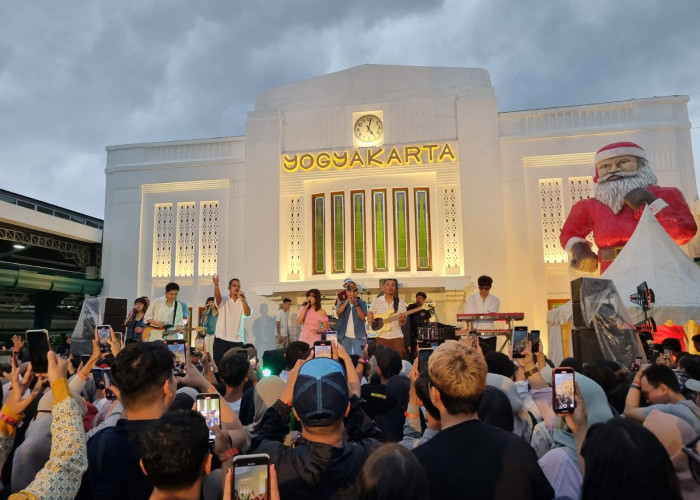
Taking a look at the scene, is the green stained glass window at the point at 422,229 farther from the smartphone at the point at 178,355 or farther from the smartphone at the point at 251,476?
the smartphone at the point at 251,476

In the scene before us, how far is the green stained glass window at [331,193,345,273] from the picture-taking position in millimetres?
15469

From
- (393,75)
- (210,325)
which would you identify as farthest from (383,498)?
(393,75)

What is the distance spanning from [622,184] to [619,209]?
607 mm

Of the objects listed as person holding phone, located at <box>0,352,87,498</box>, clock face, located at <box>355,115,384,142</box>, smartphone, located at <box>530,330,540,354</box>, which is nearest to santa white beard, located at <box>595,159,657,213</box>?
clock face, located at <box>355,115,384,142</box>

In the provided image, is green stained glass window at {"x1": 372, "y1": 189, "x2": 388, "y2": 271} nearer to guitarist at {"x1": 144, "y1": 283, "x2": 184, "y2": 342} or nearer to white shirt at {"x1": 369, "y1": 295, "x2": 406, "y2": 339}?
A: white shirt at {"x1": 369, "y1": 295, "x2": 406, "y2": 339}

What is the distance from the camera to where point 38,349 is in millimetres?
2805

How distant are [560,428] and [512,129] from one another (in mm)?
13693

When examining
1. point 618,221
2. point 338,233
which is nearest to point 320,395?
point 618,221

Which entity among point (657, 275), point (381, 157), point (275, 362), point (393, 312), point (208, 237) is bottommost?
point (275, 362)

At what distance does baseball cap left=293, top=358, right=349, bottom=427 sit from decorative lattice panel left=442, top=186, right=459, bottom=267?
13114 millimetres

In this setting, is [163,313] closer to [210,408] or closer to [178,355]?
[178,355]

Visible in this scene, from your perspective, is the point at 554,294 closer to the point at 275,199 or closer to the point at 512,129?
the point at 512,129

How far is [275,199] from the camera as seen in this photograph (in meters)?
15.7

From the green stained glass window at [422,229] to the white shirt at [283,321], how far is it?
3952mm
